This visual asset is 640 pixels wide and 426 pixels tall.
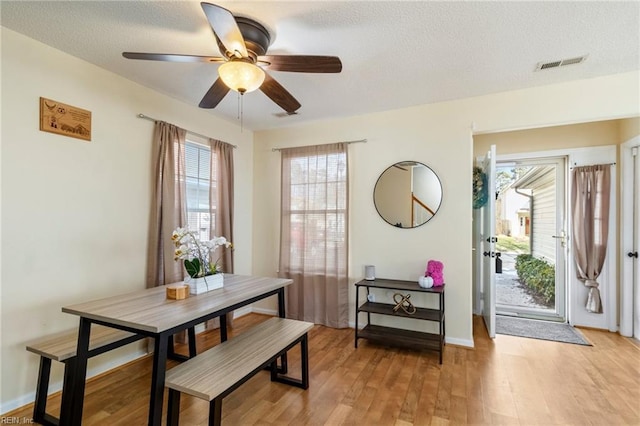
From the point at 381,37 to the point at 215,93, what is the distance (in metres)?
1.23

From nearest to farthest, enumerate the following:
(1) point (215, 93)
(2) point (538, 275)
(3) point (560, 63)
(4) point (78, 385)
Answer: (4) point (78, 385) < (1) point (215, 93) < (3) point (560, 63) < (2) point (538, 275)

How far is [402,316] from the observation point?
2.99 metres

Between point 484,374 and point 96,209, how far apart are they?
3519mm

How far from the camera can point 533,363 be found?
2.70 metres

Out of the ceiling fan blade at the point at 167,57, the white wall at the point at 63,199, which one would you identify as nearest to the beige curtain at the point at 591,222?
the ceiling fan blade at the point at 167,57

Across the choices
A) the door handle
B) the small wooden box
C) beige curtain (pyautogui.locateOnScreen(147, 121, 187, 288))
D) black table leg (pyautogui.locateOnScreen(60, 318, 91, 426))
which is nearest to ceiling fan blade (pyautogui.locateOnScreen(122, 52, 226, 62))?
beige curtain (pyautogui.locateOnScreen(147, 121, 187, 288))

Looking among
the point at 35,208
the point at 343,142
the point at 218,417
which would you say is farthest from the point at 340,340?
the point at 35,208

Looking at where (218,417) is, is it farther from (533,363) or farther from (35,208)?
(533,363)

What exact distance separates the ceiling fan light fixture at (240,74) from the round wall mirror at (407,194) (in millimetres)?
2025

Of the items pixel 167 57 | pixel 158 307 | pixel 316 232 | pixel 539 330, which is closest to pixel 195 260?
pixel 158 307

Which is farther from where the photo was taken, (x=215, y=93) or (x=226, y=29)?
(x=215, y=93)

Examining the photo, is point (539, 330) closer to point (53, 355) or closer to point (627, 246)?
point (627, 246)

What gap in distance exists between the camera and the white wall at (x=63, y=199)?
6.66ft

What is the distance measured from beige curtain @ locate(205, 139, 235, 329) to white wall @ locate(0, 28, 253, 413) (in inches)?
29.1
